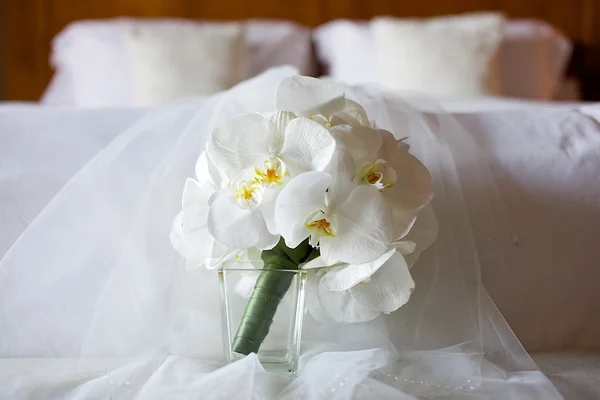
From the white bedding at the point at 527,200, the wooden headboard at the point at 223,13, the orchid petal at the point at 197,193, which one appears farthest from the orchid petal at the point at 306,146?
the wooden headboard at the point at 223,13

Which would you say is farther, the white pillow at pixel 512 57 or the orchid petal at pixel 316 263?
the white pillow at pixel 512 57

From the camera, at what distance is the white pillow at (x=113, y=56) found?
6.96ft

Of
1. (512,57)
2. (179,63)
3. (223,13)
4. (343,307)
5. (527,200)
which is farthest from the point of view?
(223,13)

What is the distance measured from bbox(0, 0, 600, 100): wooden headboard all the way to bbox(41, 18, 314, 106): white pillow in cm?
17

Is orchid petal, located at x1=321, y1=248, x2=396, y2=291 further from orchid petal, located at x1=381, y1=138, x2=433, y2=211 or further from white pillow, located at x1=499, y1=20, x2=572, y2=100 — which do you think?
white pillow, located at x1=499, y1=20, x2=572, y2=100

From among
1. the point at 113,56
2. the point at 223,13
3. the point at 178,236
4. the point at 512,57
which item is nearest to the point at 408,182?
the point at 178,236

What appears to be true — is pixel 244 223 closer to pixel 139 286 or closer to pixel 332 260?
pixel 332 260

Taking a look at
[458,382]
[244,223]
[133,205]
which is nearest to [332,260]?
[244,223]

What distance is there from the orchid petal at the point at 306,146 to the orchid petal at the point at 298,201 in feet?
0.06

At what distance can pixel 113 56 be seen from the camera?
217 cm

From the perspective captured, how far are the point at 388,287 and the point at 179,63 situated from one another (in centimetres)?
155

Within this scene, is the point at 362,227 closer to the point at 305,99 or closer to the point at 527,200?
the point at 305,99

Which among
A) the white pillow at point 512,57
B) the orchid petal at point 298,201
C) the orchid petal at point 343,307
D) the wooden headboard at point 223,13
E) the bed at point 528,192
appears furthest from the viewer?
the wooden headboard at point 223,13

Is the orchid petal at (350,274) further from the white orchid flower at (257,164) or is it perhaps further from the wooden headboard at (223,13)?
the wooden headboard at (223,13)
